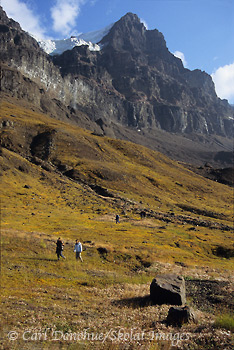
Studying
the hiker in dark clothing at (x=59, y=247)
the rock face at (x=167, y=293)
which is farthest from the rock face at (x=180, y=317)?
the hiker in dark clothing at (x=59, y=247)

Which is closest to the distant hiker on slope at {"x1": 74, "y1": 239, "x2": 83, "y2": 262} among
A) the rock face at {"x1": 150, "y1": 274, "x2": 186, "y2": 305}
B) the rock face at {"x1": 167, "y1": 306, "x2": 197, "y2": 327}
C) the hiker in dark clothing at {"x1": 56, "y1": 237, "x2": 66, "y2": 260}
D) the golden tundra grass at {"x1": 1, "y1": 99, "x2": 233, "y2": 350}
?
the golden tundra grass at {"x1": 1, "y1": 99, "x2": 233, "y2": 350}

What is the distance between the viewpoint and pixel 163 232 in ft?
173

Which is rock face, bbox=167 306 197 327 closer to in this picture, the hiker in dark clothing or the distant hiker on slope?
the distant hiker on slope

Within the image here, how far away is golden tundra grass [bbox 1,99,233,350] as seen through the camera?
503 inches

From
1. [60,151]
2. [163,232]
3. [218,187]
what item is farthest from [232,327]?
[218,187]

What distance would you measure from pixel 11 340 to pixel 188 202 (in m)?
94.1

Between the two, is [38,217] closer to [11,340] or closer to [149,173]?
[11,340]

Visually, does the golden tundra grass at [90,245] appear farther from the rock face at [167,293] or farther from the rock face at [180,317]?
the rock face at [167,293]

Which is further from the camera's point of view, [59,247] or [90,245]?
[90,245]

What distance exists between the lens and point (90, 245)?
33.1m

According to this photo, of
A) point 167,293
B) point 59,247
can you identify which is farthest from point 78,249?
point 167,293

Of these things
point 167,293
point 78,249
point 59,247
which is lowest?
point 167,293

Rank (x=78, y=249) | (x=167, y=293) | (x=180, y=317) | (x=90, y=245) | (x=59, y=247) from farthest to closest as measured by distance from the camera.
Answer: (x=90, y=245)
(x=78, y=249)
(x=59, y=247)
(x=167, y=293)
(x=180, y=317)

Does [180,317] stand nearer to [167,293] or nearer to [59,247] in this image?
[167,293]
